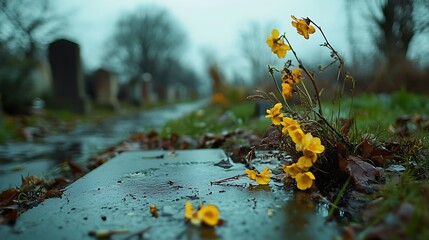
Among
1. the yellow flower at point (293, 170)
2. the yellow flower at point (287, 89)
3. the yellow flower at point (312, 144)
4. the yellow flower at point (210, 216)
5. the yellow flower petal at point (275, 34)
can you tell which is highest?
the yellow flower petal at point (275, 34)

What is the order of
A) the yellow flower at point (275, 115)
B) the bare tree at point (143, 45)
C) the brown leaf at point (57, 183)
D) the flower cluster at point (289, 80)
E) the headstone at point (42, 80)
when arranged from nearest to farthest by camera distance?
the yellow flower at point (275, 115)
the flower cluster at point (289, 80)
the brown leaf at point (57, 183)
the headstone at point (42, 80)
the bare tree at point (143, 45)

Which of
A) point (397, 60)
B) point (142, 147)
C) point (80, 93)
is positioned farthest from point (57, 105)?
point (397, 60)

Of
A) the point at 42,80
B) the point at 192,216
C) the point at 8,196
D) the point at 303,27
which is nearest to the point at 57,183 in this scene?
the point at 8,196

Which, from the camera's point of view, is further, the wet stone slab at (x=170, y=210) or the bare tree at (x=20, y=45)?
the bare tree at (x=20, y=45)

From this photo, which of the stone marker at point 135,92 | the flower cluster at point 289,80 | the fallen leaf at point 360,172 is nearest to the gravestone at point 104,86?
the stone marker at point 135,92

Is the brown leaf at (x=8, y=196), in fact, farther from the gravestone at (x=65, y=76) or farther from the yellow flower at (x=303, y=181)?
the gravestone at (x=65, y=76)

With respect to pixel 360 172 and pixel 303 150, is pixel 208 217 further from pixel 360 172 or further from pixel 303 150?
pixel 360 172

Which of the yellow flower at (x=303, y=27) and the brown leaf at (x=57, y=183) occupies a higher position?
the yellow flower at (x=303, y=27)

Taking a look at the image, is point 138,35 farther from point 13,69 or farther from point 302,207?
point 302,207
